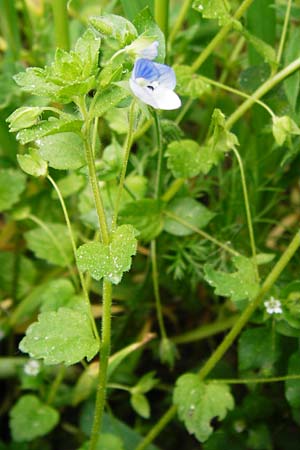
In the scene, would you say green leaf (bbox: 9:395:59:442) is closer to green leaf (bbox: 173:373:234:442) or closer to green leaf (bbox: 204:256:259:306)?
green leaf (bbox: 173:373:234:442)

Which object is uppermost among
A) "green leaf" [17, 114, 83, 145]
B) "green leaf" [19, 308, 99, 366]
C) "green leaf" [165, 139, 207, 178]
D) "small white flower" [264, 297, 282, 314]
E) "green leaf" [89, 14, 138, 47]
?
"green leaf" [89, 14, 138, 47]

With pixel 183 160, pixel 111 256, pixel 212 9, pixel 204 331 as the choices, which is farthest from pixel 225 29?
pixel 204 331

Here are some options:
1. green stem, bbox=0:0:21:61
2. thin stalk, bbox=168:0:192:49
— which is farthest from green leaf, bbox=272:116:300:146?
green stem, bbox=0:0:21:61

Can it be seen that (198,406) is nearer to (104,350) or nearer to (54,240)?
(104,350)

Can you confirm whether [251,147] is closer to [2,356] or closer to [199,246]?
[199,246]

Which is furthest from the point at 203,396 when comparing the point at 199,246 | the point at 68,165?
the point at 68,165
